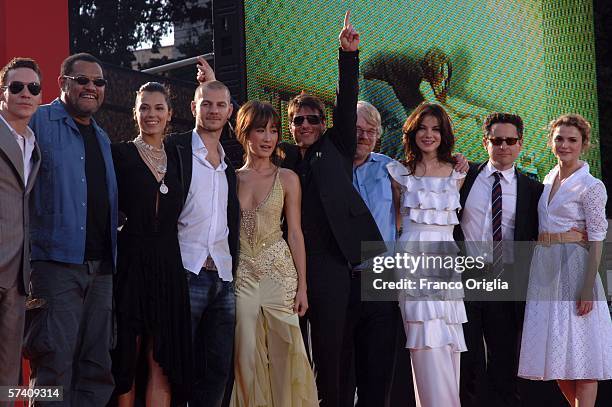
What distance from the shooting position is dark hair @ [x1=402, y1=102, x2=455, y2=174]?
4.43 m

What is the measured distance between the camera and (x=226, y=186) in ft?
13.5

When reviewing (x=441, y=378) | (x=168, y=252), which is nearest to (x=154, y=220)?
(x=168, y=252)

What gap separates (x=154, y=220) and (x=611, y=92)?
5.55 meters

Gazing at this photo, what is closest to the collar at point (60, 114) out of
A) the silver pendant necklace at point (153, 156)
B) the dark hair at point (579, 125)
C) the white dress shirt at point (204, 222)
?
the silver pendant necklace at point (153, 156)

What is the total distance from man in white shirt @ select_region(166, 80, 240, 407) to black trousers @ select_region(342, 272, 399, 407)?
21.4 inches

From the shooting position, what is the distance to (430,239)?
A: 4402 mm

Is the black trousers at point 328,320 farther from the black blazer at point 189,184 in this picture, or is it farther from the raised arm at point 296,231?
the black blazer at point 189,184

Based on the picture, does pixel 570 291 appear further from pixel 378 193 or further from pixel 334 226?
pixel 334 226

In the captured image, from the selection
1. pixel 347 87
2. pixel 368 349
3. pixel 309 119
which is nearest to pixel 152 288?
pixel 368 349

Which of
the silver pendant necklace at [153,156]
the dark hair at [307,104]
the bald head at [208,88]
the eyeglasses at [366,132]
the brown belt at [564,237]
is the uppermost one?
the bald head at [208,88]

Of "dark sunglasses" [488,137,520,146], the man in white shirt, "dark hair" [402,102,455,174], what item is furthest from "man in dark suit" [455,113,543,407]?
the man in white shirt

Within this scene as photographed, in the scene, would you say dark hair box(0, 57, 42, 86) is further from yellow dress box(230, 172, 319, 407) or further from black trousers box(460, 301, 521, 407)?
black trousers box(460, 301, 521, 407)

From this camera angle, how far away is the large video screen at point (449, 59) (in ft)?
18.6

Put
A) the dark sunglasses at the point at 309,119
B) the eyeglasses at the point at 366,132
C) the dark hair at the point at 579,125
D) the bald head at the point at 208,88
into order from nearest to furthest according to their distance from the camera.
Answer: the bald head at the point at 208,88 < the dark sunglasses at the point at 309,119 < the eyeglasses at the point at 366,132 < the dark hair at the point at 579,125
